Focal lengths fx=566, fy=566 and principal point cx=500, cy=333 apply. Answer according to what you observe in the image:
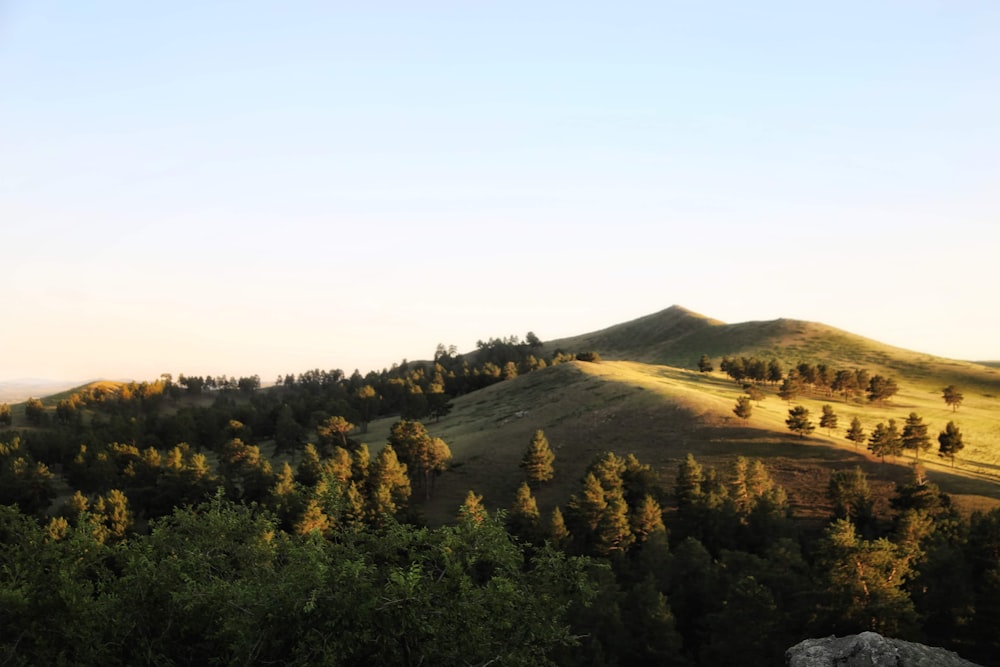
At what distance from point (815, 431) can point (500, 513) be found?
95.1 metres

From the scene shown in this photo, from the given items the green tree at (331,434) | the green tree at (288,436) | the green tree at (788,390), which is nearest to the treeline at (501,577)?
the green tree at (331,434)

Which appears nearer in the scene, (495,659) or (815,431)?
(495,659)

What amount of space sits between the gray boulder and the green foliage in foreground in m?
7.92

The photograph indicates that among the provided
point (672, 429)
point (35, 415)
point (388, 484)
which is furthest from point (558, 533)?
point (35, 415)

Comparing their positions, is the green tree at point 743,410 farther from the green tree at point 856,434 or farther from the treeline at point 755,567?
the treeline at point 755,567

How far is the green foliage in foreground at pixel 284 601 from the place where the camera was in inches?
575

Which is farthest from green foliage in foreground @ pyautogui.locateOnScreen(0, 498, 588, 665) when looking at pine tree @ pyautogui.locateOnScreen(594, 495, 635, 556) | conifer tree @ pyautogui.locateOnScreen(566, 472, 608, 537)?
conifer tree @ pyautogui.locateOnScreen(566, 472, 608, 537)

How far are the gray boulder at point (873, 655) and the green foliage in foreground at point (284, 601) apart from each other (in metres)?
7.92

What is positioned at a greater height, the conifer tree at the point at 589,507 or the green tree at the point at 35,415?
the green tree at the point at 35,415

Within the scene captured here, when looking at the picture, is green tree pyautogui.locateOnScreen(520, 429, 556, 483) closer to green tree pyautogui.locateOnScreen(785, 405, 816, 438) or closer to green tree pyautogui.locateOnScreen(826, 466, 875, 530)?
green tree pyautogui.locateOnScreen(826, 466, 875, 530)

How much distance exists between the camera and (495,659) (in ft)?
48.2

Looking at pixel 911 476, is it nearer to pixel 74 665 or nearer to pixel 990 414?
pixel 990 414

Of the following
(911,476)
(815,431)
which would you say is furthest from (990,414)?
(911,476)

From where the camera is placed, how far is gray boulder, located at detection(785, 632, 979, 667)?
16.7 metres
